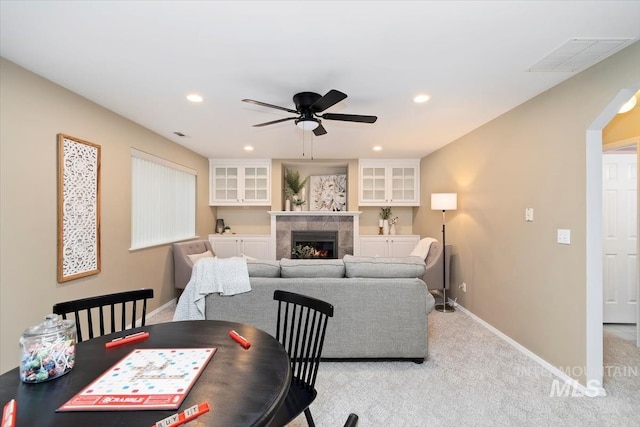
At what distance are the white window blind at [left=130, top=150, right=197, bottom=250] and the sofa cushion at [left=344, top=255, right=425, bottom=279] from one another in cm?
277

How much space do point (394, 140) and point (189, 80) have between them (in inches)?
118

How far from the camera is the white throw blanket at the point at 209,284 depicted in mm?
2656

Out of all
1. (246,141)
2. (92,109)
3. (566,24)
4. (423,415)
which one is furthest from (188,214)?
(566,24)

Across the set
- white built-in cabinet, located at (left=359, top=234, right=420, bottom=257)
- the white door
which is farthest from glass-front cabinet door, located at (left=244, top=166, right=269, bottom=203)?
the white door

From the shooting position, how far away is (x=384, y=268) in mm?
2760

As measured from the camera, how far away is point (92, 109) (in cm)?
301

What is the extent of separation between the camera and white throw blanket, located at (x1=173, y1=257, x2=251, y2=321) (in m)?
2.66

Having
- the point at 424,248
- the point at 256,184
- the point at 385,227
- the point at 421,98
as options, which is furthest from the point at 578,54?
the point at 256,184

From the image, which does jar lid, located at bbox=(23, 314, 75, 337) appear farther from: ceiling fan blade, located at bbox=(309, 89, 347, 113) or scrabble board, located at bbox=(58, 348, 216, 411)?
ceiling fan blade, located at bbox=(309, 89, 347, 113)

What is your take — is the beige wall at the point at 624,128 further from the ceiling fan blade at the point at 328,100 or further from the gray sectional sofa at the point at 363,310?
the ceiling fan blade at the point at 328,100

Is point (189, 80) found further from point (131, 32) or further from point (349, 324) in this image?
point (349, 324)

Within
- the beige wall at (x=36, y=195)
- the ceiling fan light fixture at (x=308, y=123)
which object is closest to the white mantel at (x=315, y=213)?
the beige wall at (x=36, y=195)

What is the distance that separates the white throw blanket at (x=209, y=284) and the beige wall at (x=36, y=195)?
1067 millimetres

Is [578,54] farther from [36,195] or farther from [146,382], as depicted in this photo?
[36,195]
